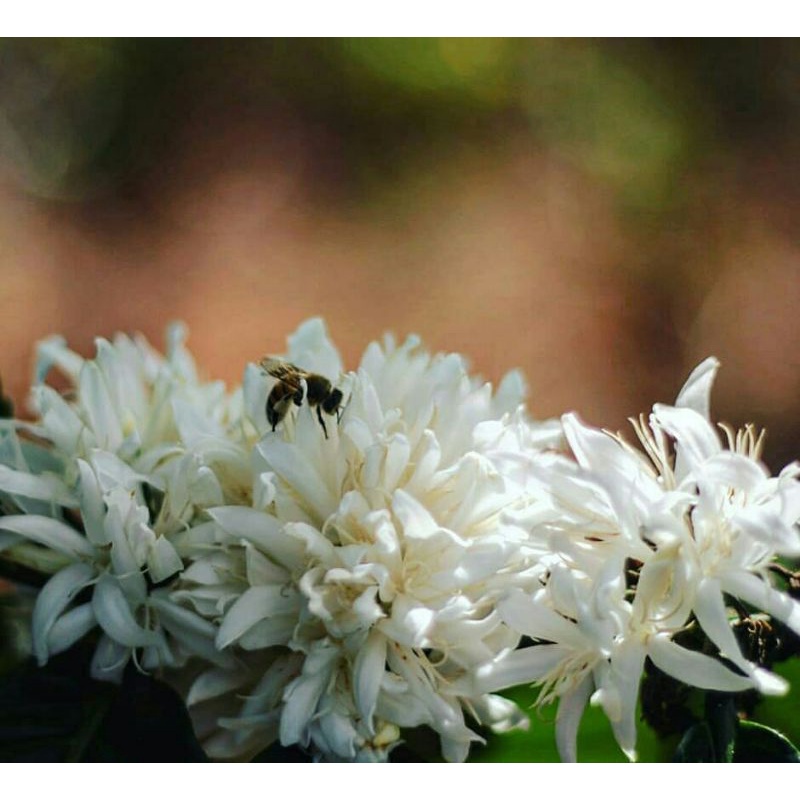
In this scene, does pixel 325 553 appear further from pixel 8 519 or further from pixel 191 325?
pixel 191 325

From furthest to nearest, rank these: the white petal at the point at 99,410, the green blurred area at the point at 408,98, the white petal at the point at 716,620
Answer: the green blurred area at the point at 408,98 < the white petal at the point at 99,410 < the white petal at the point at 716,620

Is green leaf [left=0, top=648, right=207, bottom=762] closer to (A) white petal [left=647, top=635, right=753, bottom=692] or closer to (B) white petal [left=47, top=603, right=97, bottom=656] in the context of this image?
(B) white petal [left=47, top=603, right=97, bottom=656]

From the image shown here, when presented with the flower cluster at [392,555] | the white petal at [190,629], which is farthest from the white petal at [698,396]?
the white petal at [190,629]

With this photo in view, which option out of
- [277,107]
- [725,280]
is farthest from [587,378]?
[277,107]

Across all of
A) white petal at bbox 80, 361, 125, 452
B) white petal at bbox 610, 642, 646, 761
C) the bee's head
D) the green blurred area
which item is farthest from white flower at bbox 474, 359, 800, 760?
the green blurred area

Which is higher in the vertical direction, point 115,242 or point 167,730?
point 115,242

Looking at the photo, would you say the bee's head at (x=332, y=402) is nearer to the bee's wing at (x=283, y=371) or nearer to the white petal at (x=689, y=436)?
the bee's wing at (x=283, y=371)
